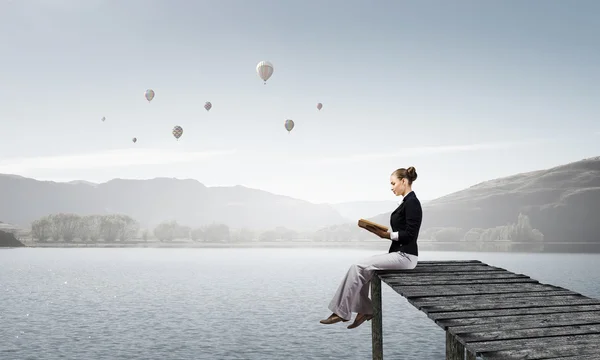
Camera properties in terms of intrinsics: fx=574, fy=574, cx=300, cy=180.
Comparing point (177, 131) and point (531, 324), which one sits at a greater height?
point (177, 131)

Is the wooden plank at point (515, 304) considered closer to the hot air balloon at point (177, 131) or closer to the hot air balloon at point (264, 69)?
the hot air balloon at point (264, 69)

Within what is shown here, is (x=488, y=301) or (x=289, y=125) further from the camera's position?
(x=289, y=125)

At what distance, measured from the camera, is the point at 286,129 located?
111 meters

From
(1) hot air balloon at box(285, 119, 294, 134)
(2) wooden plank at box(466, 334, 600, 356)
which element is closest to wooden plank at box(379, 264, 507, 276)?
(2) wooden plank at box(466, 334, 600, 356)

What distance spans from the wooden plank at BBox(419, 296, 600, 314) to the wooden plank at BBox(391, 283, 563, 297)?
0.62m

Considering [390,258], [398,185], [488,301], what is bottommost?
[488,301]

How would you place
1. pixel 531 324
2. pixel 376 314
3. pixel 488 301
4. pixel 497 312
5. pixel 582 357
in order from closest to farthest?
pixel 582 357 < pixel 531 324 < pixel 497 312 < pixel 488 301 < pixel 376 314

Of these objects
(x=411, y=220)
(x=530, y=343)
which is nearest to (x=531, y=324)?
(x=530, y=343)

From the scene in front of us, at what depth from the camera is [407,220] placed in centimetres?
1331

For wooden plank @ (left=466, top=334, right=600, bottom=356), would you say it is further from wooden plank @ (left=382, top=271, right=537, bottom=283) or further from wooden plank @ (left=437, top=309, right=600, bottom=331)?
wooden plank @ (left=382, top=271, right=537, bottom=283)

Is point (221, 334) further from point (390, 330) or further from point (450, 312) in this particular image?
point (450, 312)

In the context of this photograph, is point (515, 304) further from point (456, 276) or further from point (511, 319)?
point (456, 276)

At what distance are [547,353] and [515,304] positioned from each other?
9.42ft

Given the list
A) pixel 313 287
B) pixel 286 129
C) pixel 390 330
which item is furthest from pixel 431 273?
pixel 286 129
